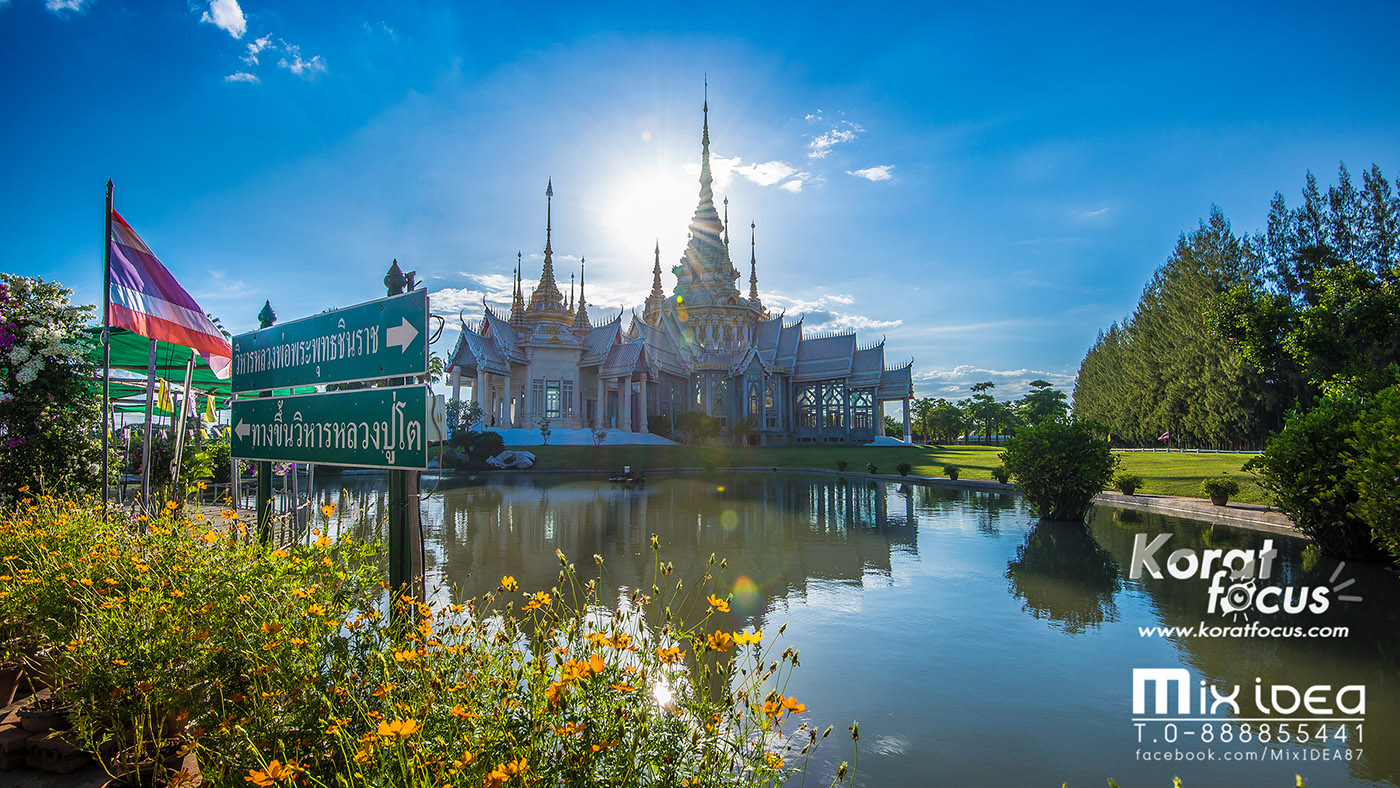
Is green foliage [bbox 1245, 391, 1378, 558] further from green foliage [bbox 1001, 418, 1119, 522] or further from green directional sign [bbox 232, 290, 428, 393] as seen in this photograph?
green directional sign [bbox 232, 290, 428, 393]

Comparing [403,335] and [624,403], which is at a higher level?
[624,403]

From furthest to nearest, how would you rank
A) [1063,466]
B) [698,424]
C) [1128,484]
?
[698,424] → [1128,484] → [1063,466]

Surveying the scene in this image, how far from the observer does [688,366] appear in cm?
4188

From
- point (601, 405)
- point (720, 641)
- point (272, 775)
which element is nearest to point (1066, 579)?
point (720, 641)

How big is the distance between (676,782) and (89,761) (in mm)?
2625

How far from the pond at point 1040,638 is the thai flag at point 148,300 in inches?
152

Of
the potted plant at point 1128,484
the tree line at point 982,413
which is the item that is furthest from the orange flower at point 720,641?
the tree line at point 982,413

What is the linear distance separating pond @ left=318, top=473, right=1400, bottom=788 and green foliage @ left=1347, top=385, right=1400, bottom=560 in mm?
892

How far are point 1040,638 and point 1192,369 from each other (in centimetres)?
3816

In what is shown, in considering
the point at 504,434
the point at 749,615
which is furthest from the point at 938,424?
the point at 749,615

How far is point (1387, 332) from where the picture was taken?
11.3m

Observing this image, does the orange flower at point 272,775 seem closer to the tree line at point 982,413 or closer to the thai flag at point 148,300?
the thai flag at point 148,300

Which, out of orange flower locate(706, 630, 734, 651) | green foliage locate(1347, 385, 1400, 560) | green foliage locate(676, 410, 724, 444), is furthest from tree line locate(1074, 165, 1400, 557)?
green foliage locate(676, 410, 724, 444)

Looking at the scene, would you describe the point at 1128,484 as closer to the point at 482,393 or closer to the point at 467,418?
the point at 467,418
